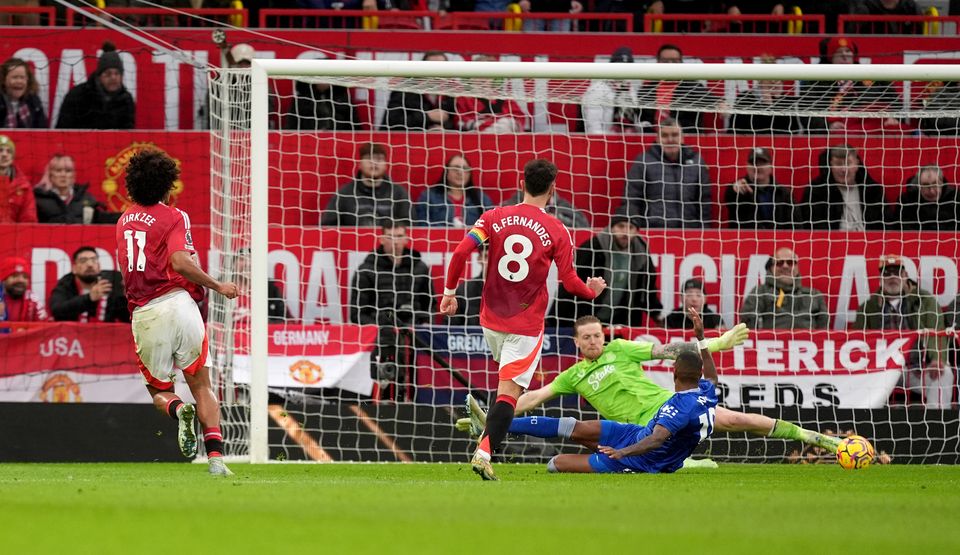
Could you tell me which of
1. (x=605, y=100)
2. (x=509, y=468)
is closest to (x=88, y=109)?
(x=605, y=100)

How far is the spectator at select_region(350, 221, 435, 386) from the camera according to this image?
12367 millimetres

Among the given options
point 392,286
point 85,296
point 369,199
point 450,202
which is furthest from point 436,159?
point 85,296

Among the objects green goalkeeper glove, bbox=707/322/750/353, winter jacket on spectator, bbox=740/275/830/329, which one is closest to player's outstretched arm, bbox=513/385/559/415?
green goalkeeper glove, bbox=707/322/750/353

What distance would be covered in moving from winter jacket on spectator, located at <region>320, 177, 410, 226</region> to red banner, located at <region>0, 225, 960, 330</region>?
1.11 ft

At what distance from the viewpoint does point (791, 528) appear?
5172 mm

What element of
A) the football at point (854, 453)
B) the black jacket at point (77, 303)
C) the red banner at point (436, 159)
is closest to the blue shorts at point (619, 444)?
the football at point (854, 453)

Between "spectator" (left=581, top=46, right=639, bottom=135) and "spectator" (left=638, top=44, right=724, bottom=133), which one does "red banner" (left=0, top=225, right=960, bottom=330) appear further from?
"spectator" (left=581, top=46, right=639, bottom=135)

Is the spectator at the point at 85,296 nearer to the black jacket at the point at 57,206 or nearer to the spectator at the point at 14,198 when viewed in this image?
the black jacket at the point at 57,206

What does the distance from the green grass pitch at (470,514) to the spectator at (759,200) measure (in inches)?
192

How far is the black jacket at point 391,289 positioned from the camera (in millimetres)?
12430

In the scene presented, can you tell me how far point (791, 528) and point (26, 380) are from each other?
26.9 feet

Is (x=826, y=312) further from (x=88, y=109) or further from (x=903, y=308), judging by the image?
(x=88, y=109)

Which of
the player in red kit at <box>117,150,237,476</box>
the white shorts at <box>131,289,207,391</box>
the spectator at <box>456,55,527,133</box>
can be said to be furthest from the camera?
the spectator at <box>456,55,527,133</box>

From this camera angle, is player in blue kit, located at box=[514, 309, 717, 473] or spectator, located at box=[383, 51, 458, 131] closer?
player in blue kit, located at box=[514, 309, 717, 473]
